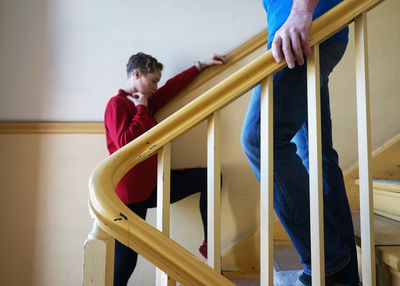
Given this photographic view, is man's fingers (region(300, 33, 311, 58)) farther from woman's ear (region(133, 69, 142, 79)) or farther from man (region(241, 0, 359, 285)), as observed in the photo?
woman's ear (region(133, 69, 142, 79))

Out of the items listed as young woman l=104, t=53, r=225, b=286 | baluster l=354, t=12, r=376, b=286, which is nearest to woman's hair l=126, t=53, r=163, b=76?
young woman l=104, t=53, r=225, b=286

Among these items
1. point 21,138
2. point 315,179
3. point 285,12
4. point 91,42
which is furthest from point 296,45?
point 21,138

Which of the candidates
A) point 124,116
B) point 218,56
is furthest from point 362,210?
point 218,56

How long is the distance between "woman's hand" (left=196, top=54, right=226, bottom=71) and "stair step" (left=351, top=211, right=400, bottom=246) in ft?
3.24

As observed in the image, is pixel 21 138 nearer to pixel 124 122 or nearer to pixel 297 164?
pixel 124 122

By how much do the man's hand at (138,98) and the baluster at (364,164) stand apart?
92 cm

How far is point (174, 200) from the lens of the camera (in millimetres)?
1239

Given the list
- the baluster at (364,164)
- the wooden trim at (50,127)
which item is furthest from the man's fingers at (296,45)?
the wooden trim at (50,127)

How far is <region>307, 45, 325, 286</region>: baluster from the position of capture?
53 cm

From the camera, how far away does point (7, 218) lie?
145cm

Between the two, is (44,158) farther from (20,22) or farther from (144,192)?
(20,22)

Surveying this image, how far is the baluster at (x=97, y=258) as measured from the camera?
0.43 m

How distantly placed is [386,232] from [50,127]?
5.20ft

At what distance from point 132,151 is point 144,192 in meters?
0.68
